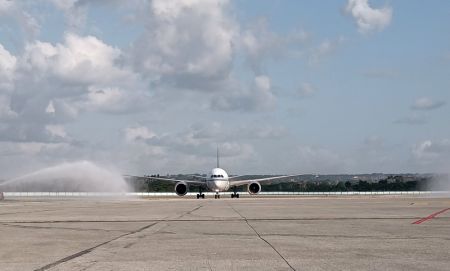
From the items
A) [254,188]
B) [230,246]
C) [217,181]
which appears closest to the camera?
[230,246]

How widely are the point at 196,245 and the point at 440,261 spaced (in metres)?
6.19

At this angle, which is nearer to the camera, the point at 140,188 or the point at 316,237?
the point at 316,237

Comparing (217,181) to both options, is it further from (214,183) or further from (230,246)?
(230,246)

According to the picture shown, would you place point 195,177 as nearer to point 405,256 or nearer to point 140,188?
point 140,188

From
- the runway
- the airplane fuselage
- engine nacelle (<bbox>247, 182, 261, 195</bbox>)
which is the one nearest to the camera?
the runway

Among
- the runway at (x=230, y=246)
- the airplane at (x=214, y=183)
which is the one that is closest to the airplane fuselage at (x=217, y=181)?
the airplane at (x=214, y=183)

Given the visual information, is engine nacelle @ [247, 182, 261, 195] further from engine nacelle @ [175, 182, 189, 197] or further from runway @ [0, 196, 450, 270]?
runway @ [0, 196, 450, 270]

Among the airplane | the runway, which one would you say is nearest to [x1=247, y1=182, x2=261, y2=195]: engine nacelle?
the airplane

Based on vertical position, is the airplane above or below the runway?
above

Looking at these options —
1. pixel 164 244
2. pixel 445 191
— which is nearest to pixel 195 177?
pixel 445 191

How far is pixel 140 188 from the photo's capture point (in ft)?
334

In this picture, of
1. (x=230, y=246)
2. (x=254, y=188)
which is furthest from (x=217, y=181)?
(x=230, y=246)

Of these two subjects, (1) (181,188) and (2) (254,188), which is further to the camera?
(2) (254,188)

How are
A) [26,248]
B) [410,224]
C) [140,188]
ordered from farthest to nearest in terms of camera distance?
[140,188] → [410,224] → [26,248]
